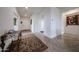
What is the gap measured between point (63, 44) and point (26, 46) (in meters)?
0.68

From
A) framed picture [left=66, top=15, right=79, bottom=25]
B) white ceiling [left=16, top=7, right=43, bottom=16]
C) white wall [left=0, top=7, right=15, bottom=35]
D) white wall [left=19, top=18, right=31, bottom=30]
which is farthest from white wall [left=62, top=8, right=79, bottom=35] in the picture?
white wall [left=0, top=7, right=15, bottom=35]

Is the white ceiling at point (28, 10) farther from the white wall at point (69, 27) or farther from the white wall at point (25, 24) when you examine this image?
the white wall at point (69, 27)

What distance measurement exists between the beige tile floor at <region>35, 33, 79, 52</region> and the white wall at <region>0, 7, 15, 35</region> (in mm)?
719

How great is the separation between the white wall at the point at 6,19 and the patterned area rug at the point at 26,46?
0.29 meters

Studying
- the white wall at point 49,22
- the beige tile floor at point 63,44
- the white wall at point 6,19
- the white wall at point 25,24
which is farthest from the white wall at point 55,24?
the white wall at point 6,19

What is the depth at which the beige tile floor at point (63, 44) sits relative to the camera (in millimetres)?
2154

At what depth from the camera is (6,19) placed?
7.16 feet

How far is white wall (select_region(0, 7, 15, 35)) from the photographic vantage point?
Answer: 212 cm

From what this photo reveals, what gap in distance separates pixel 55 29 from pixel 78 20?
461mm

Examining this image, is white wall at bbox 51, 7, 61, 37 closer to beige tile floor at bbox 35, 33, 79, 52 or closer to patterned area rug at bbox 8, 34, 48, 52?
beige tile floor at bbox 35, 33, 79, 52

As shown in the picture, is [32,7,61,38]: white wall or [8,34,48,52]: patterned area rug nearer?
[8,34,48,52]: patterned area rug

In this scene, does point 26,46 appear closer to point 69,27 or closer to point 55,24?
point 55,24
